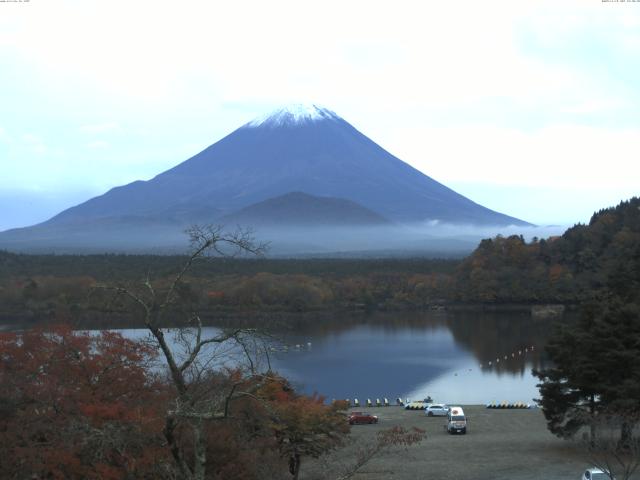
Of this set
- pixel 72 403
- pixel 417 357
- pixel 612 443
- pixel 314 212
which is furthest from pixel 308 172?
pixel 72 403

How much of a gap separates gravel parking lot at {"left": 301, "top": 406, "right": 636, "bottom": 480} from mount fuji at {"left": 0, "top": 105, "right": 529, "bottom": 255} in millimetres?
126374

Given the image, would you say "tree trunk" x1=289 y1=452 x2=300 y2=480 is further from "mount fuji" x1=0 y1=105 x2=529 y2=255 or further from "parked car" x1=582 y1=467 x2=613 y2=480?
"mount fuji" x1=0 y1=105 x2=529 y2=255

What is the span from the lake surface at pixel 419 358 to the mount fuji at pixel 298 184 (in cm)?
10327

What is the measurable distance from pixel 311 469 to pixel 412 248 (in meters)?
128

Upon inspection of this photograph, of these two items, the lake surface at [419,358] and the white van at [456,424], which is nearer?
the white van at [456,424]

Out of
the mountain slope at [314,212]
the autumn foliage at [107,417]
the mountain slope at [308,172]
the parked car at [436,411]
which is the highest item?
the mountain slope at [308,172]

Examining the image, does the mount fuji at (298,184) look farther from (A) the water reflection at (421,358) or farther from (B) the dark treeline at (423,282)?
(A) the water reflection at (421,358)

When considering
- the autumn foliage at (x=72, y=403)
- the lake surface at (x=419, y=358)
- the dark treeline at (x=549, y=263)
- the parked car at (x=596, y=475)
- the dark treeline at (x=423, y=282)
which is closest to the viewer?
the autumn foliage at (x=72, y=403)

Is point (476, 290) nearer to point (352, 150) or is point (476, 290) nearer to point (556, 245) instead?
point (556, 245)

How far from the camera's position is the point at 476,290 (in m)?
48.2

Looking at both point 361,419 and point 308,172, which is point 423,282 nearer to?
point 361,419

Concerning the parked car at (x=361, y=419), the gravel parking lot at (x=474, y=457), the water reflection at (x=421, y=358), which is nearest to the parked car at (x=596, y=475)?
the gravel parking lot at (x=474, y=457)

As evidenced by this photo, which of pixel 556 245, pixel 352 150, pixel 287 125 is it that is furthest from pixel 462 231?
pixel 556 245

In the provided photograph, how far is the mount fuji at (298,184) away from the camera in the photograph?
147125mm
